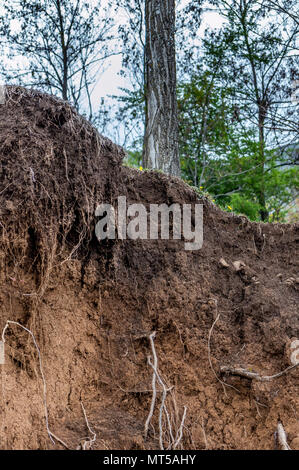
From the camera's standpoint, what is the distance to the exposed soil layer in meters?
3.73

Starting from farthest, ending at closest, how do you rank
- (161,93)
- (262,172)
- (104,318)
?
(262,172) < (161,93) < (104,318)

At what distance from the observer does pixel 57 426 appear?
12.2 ft

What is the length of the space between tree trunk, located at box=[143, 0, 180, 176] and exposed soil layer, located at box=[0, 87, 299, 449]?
311 centimetres

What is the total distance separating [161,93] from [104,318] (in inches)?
200

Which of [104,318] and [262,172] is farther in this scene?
→ [262,172]

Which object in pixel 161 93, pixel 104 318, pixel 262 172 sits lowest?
pixel 104 318

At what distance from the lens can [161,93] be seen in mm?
8094

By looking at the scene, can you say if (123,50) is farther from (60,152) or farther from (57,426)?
(57,426)

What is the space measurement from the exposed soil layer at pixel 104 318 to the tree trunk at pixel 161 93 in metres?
3.11

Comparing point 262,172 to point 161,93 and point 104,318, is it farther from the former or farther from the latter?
point 104,318

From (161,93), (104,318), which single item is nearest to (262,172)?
(161,93)

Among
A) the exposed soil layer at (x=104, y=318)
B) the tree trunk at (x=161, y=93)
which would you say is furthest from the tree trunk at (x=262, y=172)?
the exposed soil layer at (x=104, y=318)
